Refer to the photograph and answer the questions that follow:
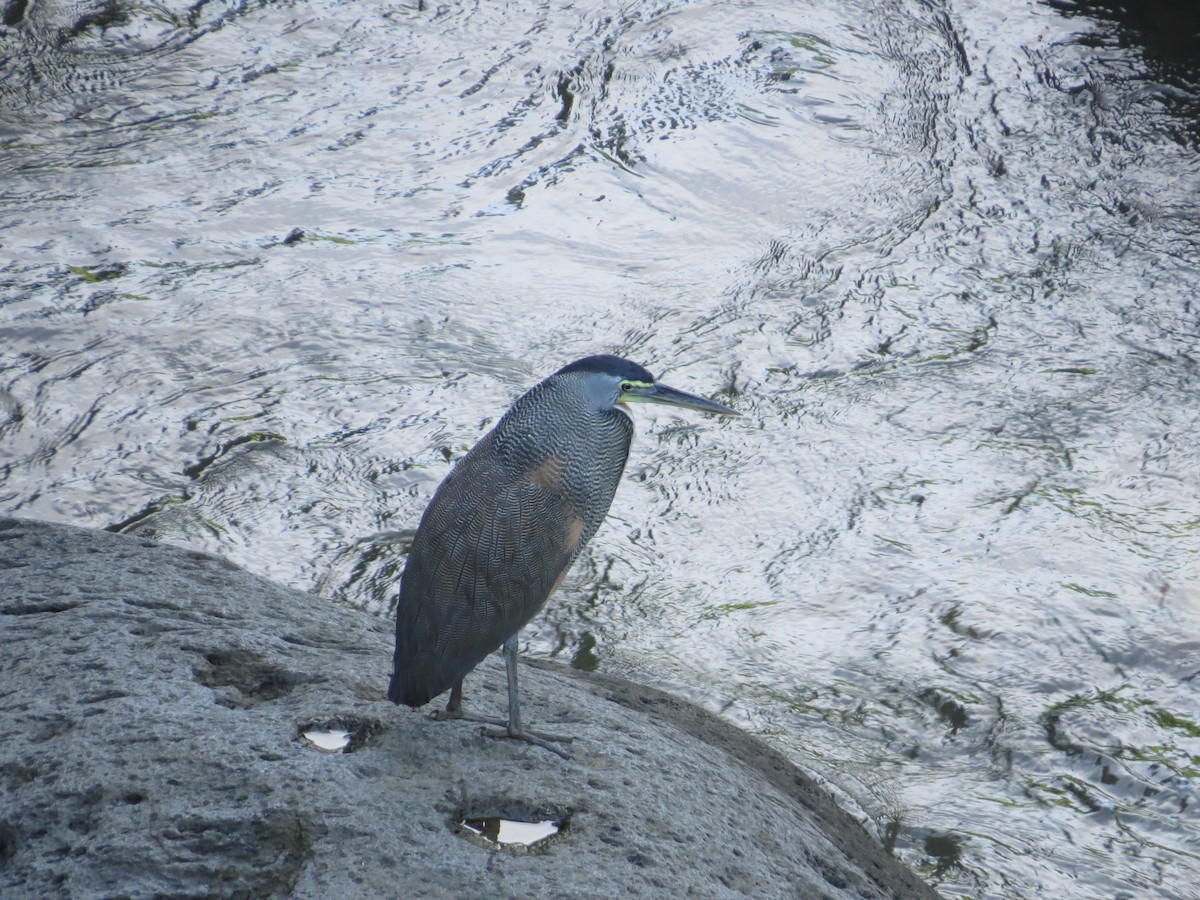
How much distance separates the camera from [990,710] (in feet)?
17.2

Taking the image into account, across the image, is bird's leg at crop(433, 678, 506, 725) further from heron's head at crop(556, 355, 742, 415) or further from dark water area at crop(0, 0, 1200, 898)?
heron's head at crop(556, 355, 742, 415)

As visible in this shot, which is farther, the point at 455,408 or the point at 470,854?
the point at 455,408

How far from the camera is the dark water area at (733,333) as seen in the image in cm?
535

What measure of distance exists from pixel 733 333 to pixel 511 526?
373 centimetres

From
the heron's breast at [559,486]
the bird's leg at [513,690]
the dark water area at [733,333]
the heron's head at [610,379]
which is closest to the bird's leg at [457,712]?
the bird's leg at [513,690]

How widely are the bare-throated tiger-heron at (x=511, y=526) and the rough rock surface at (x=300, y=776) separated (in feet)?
0.66

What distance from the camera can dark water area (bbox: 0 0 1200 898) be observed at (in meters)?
5.35

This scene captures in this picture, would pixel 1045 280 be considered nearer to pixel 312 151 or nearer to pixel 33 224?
pixel 312 151

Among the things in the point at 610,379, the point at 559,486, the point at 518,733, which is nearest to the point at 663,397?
the point at 610,379

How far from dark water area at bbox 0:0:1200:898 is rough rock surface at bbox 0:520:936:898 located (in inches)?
19.1

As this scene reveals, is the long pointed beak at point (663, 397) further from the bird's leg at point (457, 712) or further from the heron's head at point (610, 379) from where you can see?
the bird's leg at point (457, 712)

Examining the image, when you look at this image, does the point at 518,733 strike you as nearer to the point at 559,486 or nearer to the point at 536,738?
the point at 536,738

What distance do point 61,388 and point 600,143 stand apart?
391cm

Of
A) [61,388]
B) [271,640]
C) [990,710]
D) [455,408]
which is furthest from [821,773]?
[61,388]
